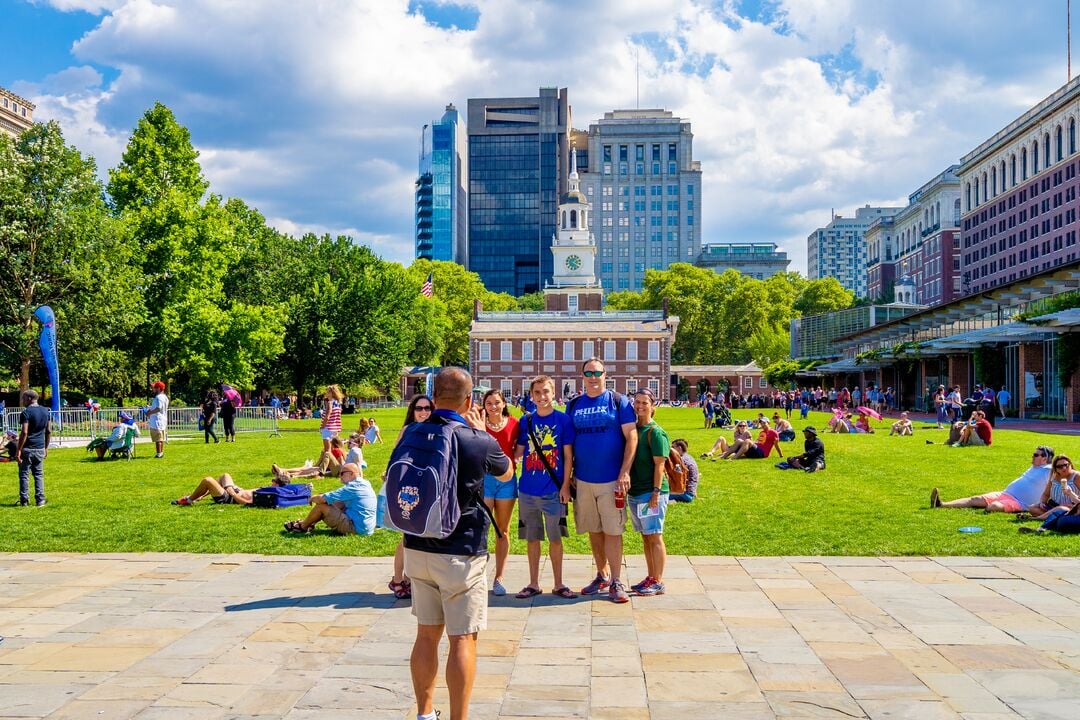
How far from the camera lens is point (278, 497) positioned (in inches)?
479

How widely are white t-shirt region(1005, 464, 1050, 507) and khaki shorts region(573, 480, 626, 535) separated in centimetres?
658

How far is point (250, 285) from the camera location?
143ft

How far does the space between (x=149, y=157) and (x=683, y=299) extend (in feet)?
224

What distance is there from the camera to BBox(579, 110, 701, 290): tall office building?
156m

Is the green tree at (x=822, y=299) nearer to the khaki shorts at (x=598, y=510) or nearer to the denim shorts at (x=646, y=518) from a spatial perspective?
the denim shorts at (x=646, y=518)

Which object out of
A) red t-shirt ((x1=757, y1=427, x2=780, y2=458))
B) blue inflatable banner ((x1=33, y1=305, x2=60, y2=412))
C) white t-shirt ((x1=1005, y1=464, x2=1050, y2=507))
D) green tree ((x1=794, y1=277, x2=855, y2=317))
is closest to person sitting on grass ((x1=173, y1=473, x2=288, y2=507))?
white t-shirt ((x1=1005, y1=464, x2=1050, y2=507))

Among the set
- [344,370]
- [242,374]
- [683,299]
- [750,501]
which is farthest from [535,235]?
[750,501]

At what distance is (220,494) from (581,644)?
8.15 metres

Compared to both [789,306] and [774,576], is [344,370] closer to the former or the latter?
[774,576]

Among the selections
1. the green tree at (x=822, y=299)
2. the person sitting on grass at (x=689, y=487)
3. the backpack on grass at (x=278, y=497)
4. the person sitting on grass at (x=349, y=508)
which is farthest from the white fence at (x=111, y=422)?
the green tree at (x=822, y=299)

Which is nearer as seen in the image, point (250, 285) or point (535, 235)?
point (250, 285)

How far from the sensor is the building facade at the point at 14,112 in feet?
248

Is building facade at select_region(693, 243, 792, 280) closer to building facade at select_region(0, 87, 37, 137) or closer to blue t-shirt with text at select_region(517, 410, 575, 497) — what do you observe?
building facade at select_region(0, 87, 37, 137)

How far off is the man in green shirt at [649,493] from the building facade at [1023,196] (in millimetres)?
61586
